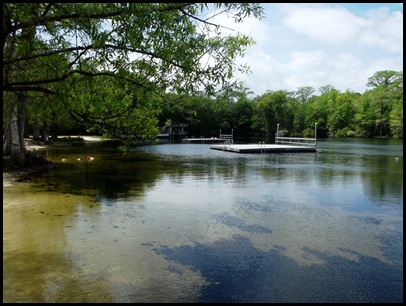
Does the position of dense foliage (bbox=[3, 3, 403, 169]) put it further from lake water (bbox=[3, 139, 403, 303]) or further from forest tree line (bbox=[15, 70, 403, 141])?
forest tree line (bbox=[15, 70, 403, 141])

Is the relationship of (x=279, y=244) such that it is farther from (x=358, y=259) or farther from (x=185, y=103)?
A: (x=185, y=103)

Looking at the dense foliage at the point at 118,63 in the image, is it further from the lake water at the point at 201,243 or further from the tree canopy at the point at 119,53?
the lake water at the point at 201,243

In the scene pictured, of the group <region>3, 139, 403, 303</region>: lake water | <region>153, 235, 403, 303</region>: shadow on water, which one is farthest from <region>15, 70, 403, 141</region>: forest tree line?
<region>153, 235, 403, 303</region>: shadow on water

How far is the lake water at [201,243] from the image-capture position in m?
6.20

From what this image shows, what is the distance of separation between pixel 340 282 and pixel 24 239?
23.0 ft

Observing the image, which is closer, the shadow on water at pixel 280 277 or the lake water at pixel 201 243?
the shadow on water at pixel 280 277

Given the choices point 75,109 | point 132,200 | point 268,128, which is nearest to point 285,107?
point 268,128

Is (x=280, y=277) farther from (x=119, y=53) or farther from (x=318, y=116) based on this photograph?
(x=318, y=116)

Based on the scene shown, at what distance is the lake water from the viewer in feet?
20.3

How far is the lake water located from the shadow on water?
20mm

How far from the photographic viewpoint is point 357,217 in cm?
1104

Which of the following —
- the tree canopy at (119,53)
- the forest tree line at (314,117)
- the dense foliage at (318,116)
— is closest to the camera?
the tree canopy at (119,53)

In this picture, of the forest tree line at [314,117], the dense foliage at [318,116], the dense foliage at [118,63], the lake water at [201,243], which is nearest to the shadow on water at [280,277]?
the lake water at [201,243]

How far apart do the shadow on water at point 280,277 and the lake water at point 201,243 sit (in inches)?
0.8
